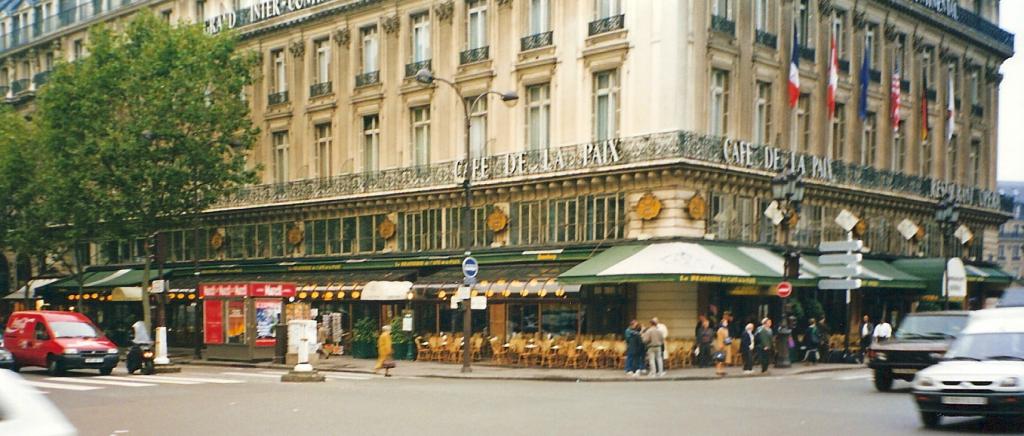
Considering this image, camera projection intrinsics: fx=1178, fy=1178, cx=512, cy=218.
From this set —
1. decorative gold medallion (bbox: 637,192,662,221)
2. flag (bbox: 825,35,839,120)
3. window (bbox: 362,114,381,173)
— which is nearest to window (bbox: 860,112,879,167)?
flag (bbox: 825,35,839,120)

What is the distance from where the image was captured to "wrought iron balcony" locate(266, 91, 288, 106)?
163 ft

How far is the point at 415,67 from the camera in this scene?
4347cm

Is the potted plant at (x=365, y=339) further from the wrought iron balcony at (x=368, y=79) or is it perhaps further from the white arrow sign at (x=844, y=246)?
the white arrow sign at (x=844, y=246)

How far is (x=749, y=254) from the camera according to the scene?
36500mm

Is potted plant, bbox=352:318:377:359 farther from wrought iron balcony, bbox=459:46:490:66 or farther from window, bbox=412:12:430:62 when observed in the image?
window, bbox=412:12:430:62

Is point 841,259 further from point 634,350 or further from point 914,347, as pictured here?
point 914,347

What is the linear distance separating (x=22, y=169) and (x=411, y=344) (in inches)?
901

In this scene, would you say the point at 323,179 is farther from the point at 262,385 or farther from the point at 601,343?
the point at 262,385

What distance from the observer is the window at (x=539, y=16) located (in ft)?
128

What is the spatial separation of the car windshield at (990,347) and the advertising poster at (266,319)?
2393cm

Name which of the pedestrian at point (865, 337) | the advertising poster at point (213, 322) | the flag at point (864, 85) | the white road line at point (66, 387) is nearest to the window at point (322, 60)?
the advertising poster at point (213, 322)

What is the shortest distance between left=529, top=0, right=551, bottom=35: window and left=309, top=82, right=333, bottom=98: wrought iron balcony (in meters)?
11.2

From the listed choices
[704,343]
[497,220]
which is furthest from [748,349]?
[497,220]

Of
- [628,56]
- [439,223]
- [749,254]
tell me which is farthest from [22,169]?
[749,254]
